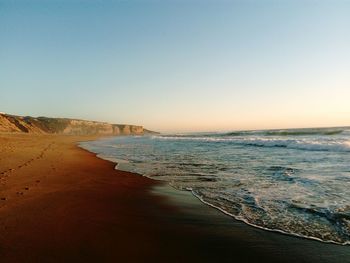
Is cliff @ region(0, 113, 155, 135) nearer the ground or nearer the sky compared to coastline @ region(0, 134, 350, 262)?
nearer the sky

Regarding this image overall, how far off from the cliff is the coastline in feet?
286

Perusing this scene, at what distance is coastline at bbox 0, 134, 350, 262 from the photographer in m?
4.02

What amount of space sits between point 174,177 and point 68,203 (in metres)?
4.63

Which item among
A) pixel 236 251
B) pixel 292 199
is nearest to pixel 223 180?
pixel 292 199

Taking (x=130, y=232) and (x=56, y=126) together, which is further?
(x=56, y=126)

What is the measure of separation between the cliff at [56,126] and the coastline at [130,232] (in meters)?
87.3

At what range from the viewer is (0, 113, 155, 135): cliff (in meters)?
96.4

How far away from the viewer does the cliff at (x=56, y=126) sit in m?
96.4

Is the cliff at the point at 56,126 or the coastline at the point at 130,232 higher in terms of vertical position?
the cliff at the point at 56,126

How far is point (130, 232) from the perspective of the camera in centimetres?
493

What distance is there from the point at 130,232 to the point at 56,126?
141285 millimetres

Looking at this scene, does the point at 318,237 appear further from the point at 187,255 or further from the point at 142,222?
the point at 142,222

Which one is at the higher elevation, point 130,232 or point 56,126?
point 56,126

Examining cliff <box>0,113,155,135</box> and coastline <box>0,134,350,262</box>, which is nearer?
coastline <box>0,134,350,262</box>
